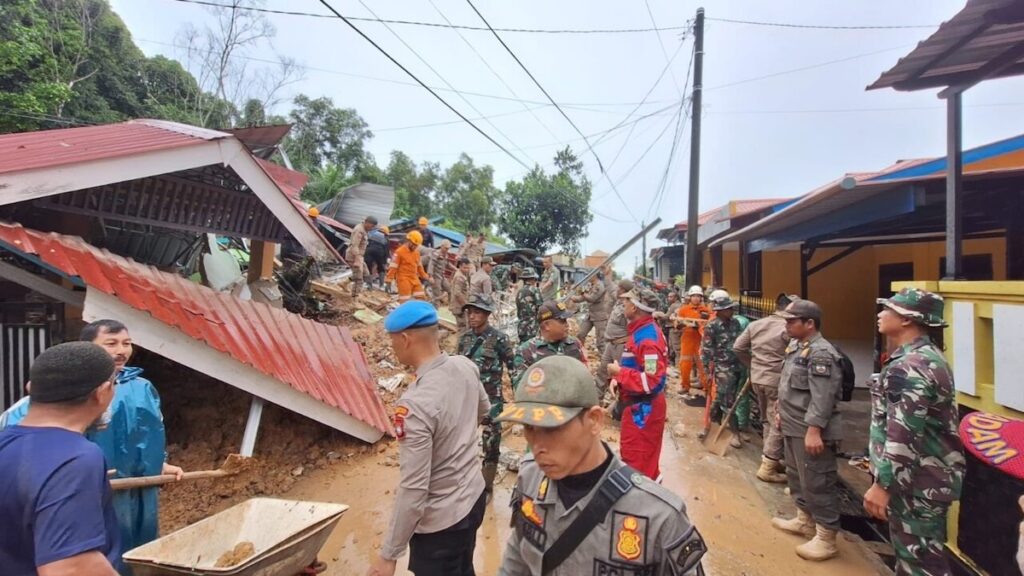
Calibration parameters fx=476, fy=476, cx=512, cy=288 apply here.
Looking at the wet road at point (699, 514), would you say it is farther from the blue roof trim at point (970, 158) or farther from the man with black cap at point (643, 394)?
the blue roof trim at point (970, 158)

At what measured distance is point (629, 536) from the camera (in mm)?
1245

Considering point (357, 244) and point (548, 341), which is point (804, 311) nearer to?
point (548, 341)

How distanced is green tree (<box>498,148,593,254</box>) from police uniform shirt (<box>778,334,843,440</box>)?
873 inches

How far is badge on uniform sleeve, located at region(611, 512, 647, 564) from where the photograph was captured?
1230 millimetres

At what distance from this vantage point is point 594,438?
1.37 metres

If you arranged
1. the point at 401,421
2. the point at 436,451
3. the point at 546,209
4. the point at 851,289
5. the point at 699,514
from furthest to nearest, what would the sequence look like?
the point at 546,209 → the point at 851,289 → the point at 699,514 → the point at 436,451 → the point at 401,421

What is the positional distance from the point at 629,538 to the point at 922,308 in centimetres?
236

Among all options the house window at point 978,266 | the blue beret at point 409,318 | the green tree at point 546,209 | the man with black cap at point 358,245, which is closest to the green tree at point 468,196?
the green tree at point 546,209

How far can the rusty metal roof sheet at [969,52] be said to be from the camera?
7.79 feet

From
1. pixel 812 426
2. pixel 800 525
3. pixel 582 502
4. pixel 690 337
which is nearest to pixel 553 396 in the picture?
pixel 582 502

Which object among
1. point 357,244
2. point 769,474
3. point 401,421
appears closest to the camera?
point 401,421

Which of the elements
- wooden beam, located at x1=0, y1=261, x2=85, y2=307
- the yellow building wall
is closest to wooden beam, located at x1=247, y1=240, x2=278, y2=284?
wooden beam, located at x1=0, y1=261, x2=85, y2=307

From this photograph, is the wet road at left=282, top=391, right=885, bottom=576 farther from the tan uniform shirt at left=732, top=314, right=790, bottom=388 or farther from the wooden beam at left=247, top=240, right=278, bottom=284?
the wooden beam at left=247, top=240, right=278, bottom=284

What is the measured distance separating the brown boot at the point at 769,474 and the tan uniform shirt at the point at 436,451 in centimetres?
374
